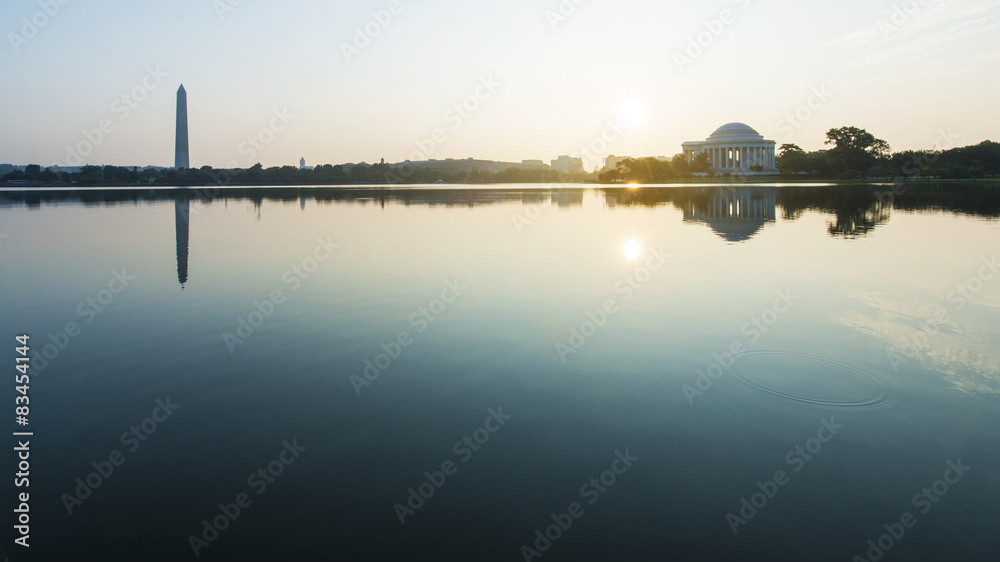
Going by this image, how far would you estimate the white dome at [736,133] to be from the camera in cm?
17725

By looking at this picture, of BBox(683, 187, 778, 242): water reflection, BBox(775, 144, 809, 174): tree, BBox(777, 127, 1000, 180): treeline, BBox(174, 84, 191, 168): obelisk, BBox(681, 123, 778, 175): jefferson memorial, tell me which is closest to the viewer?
BBox(683, 187, 778, 242): water reflection

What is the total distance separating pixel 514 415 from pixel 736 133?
18991 cm

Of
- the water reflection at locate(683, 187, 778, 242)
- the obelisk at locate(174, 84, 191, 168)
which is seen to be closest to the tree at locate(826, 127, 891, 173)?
the water reflection at locate(683, 187, 778, 242)

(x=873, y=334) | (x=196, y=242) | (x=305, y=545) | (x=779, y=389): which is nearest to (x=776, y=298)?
(x=873, y=334)

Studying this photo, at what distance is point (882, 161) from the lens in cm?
13400

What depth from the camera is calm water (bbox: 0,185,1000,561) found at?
18.6 ft

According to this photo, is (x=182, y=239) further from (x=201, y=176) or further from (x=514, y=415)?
(x=201, y=176)

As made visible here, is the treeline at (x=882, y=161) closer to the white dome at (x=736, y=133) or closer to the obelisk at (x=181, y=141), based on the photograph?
the white dome at (x=736, y=133)

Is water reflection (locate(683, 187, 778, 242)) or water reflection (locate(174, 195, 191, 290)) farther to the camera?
water reflection (locate(683, 187, 778, 242))

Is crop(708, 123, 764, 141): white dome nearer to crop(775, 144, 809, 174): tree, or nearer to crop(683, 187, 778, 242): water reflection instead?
crop(775, 144, 809, 174): tree

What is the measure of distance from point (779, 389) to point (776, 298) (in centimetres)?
647

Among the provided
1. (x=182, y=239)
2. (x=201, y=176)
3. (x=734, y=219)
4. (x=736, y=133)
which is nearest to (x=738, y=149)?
(x=736, y=133)

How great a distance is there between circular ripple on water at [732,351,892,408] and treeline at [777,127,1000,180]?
12834cm

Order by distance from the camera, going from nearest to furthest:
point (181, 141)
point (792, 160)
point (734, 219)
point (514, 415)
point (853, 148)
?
point (514, 415) < point (734, 219) < point (853, 148) < point (792, 160) < point (181, 141)
